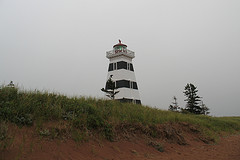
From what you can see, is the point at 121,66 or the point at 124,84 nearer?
the point at 124,84

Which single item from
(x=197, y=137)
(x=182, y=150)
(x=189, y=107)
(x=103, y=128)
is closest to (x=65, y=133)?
(x=103, y=128)

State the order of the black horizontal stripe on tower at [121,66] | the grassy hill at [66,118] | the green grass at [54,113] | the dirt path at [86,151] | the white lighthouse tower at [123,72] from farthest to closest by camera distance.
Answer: the black horizontal stripe on tower at [121,66]
the white lighthouse tower at [123,72]
the green grass at [54,113]
the grassy hill at [66,118]
the dirt path at [86,151]

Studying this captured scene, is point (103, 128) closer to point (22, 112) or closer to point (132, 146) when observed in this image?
point (132, 146)

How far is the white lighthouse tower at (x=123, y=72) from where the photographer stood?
2441 cm

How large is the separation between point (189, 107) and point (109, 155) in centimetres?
3065

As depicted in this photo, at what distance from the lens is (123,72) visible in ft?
82.7

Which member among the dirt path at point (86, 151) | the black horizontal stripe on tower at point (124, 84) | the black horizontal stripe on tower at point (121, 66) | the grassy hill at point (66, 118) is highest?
the black horizontal stripe on tower at point (121, 66)

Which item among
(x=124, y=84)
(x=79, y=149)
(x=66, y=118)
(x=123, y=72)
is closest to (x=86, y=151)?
(x=79, y=149)

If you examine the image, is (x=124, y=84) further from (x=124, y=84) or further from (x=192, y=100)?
(x=192, y=100)

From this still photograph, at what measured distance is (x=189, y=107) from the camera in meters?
33.0

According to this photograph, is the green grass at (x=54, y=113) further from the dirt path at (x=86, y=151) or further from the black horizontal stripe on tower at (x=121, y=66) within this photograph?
the black horizontal stripe on tower at (x=121, y=66)

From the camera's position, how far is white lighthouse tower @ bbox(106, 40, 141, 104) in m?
24.4

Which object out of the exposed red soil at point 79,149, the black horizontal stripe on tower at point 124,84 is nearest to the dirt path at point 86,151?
the exposed red soil at point 79,149

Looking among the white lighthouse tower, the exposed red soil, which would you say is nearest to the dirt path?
the exposed red soil
